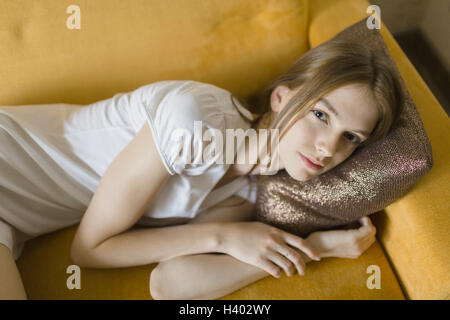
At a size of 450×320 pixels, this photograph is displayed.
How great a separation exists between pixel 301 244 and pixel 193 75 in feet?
1.73

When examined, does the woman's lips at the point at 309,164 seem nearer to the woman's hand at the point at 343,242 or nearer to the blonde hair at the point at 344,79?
the blonde hair at the point at 344,79

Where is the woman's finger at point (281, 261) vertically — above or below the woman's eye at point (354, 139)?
below

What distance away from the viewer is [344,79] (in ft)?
2.46

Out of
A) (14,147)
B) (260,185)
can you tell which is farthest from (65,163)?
(260,185)

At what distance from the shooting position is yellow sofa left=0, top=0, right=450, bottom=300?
82 cm

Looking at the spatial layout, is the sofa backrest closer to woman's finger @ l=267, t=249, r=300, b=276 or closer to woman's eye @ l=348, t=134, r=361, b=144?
woman's eye @ l=348, t=134, r=361, b=144

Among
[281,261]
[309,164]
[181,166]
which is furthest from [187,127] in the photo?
[281,261]

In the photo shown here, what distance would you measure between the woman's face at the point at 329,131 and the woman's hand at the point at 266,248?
16cm

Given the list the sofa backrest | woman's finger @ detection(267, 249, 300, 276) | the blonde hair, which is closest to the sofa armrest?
the blonde hair

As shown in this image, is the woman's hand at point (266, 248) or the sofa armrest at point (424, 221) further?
the woman's hand at point (266, 248)

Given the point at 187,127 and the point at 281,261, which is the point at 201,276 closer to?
the point at 281,261

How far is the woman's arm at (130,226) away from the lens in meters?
0.78

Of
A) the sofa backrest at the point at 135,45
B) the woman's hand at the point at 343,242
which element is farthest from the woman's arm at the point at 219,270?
the sofa backrest at the point at 135,45

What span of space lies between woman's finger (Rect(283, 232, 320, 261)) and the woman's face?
0.15 metres
